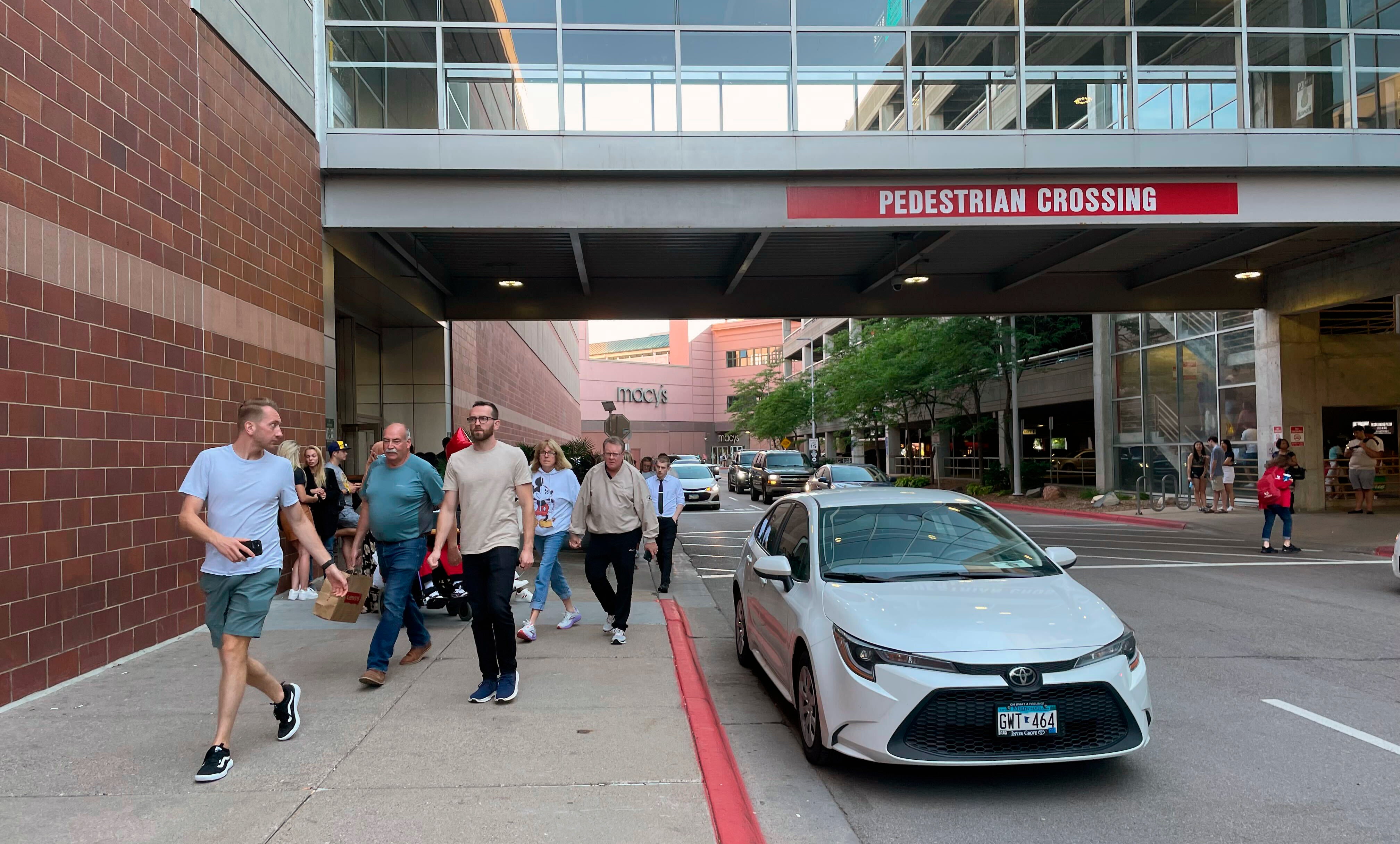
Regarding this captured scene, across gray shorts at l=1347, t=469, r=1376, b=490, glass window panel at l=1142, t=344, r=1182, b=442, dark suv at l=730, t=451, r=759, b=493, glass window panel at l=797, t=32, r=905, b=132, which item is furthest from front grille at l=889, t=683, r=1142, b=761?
dark suv at l=730, t=451, r=759, b=493

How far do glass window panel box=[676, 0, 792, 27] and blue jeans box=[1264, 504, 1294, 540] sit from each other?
9.97 metres

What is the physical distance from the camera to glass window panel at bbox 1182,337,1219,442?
77.8ft

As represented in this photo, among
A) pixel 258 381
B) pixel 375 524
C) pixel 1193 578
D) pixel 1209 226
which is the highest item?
pixel 1209 226

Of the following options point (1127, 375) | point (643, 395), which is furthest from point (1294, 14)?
point (643, 395)

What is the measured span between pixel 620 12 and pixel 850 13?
3.16 meters

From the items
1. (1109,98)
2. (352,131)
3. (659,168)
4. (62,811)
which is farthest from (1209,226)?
(62,811)

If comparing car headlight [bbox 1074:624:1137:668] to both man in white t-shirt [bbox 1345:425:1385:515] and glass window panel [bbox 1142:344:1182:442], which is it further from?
glass window panel [bbox 1142:344:1182:442]

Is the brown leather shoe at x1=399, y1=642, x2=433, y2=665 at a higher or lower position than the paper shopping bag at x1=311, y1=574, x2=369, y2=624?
lower

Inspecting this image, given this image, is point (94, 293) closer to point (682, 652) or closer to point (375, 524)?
point (375, 524)

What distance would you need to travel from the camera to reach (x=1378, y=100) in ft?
41.8

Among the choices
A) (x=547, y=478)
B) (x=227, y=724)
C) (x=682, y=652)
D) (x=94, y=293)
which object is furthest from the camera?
(x=547, y=478)

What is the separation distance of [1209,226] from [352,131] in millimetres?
11380

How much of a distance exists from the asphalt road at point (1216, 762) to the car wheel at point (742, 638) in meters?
0.18

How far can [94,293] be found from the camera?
264 inches
